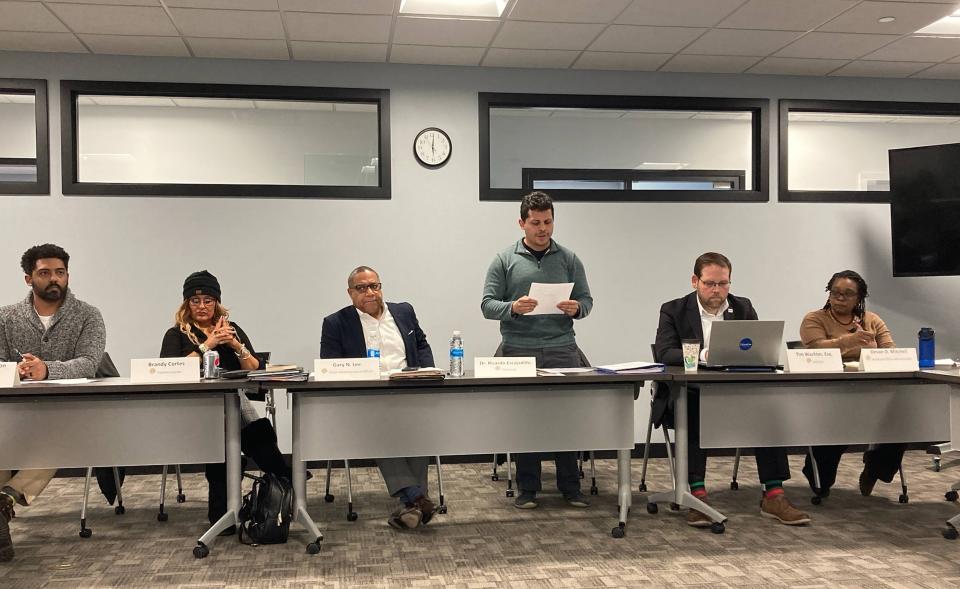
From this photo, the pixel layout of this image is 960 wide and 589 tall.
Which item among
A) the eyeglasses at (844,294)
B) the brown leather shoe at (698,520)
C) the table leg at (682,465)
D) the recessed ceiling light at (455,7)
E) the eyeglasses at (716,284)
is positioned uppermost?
the recessed ceiling light at (455,7)

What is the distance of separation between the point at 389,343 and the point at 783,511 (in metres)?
1.99

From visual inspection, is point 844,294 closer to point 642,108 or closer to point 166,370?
point 642,108

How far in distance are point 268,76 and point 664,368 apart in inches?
129

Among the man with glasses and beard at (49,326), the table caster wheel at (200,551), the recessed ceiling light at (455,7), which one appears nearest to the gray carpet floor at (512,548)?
the table caster wheel at (200,551)

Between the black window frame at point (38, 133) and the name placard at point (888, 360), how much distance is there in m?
4.78

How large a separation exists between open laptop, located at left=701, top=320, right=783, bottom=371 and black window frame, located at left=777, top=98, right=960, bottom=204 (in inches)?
104

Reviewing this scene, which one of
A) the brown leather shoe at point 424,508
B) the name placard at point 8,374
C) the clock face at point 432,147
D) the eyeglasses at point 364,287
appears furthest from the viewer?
the clock face at point 432,147

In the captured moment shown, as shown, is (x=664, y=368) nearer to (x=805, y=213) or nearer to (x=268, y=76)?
(x=805, y=213)

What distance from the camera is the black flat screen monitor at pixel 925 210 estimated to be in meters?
5.09

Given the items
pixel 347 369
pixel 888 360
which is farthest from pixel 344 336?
pixel 888 360

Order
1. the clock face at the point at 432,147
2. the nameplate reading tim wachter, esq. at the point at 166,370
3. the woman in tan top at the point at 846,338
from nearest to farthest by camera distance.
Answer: the nameplate reading tim wachter, esq. at the point at 166,370 < the woman in tan top at the point at 846,338 < the clock face at the point at 432,147

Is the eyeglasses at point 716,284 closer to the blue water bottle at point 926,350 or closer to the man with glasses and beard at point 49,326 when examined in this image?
the blue water bottle at point 926,350

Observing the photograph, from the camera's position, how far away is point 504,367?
3258 millimetres

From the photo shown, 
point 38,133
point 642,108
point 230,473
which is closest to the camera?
point 230,473
